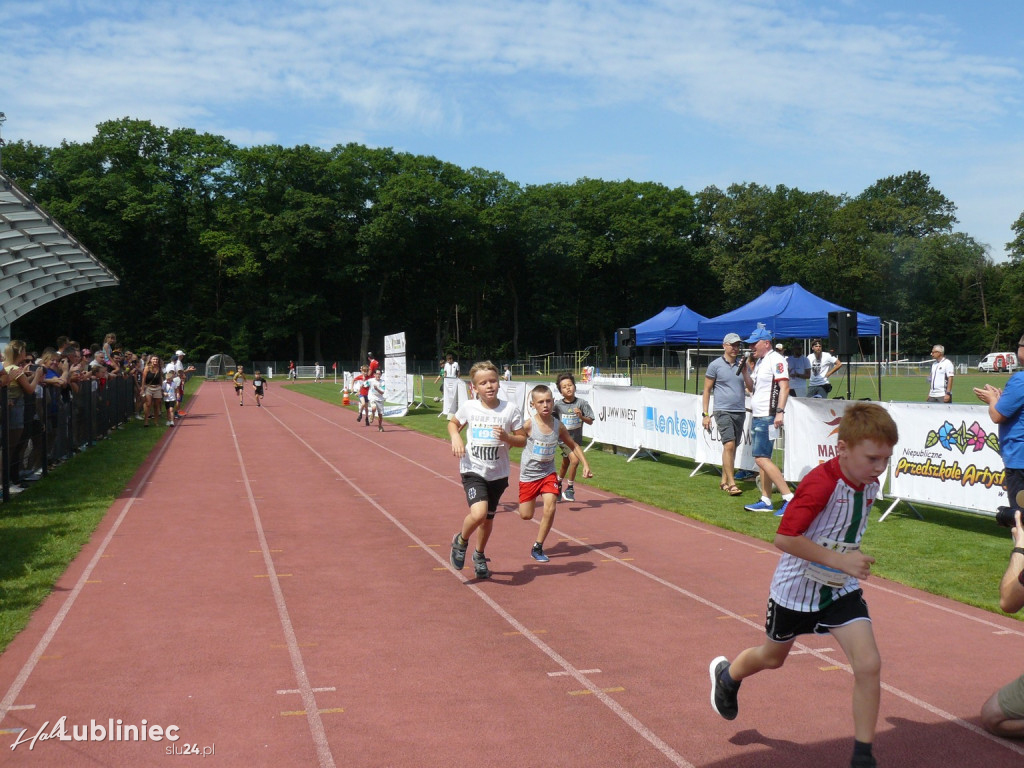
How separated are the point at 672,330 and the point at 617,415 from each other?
11.2 metres

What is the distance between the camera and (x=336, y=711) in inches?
187

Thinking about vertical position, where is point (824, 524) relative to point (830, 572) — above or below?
above

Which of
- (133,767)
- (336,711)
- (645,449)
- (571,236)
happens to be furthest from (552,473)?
(571,236)

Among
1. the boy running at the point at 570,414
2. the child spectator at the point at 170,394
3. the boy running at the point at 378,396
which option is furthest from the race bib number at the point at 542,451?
the child spectator at the point at 170,394

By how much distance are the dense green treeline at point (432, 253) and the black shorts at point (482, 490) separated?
65.5 m

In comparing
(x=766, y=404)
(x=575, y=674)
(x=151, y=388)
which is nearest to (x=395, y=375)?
(x=151, y=388)

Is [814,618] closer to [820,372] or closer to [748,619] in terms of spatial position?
[748,619]

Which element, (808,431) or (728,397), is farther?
(728,397)

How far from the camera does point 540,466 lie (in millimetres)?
8156

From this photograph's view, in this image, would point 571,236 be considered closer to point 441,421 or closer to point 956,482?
point 441,421

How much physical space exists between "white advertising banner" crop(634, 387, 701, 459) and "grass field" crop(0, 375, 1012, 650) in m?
0.35

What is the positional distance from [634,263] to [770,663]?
8366cm

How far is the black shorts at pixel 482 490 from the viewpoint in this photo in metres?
7.43

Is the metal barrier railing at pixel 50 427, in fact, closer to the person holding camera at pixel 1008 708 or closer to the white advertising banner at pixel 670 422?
the white advertising banner at pixel 670 422
